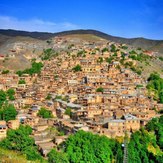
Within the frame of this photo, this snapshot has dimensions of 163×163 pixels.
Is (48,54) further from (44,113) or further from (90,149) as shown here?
(90,149)

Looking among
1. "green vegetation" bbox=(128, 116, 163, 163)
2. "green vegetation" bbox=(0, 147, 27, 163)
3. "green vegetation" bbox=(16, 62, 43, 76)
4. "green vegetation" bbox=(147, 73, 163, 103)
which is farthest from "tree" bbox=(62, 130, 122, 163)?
"green vegetation" bbox=(16, 62, 43, 76)

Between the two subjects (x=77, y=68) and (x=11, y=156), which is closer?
(x=11, y=156)

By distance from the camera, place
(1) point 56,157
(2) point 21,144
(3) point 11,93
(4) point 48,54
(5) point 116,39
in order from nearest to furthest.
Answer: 1. (1) point 56,157
2. (2) point 21,144
3. (3) point 11,93
4. (4) point 48,54
5. (5) point 116,39

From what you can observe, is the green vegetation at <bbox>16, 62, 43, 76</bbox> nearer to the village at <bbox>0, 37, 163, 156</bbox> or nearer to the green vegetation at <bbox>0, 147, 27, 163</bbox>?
the village at <bbox>0, 37, 163, 156</bbox>

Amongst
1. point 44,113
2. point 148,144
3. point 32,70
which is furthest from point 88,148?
point 32,70

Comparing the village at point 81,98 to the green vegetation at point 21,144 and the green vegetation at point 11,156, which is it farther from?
the green vegetation at point 11,156

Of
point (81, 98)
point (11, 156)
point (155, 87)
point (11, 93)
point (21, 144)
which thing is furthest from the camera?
point (155, 87)
